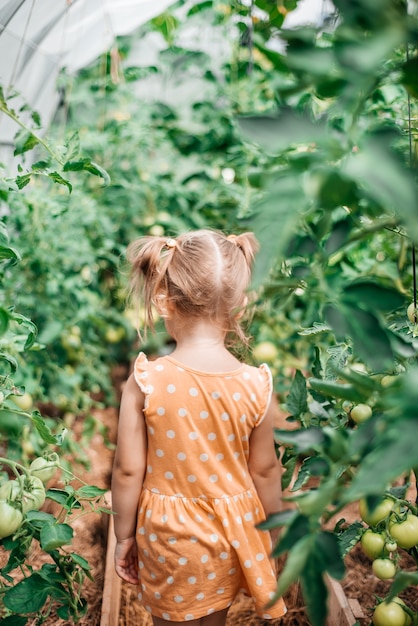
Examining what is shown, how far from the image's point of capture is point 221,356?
1.38 m

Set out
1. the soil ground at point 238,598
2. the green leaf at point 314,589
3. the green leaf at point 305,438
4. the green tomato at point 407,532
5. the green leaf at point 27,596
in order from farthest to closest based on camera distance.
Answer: the soil ground at point 238,598 < the green leaf at point 27,596 < the green tomato at point 407,532 < the green leaf at point 305,438 < the green leaf at point 314,589

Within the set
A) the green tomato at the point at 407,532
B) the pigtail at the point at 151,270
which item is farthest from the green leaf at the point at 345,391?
the pigtail at the point at 151,270

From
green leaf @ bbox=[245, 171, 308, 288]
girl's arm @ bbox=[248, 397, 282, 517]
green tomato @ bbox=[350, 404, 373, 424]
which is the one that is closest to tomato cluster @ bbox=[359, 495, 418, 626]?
green tomato @ bbox=[350, 404, 373, 424]

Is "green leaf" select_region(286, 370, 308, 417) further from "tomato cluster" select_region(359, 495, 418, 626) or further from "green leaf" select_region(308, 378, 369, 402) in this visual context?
"green leaf" select_region(308, 378, 369, 402)

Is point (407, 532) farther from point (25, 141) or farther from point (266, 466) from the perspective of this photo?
point (25, 141)

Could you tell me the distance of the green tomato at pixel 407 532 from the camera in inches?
39.3

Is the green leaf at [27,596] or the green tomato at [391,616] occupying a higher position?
the green leaf at [27,596]

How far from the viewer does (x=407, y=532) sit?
100cm

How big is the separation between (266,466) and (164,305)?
452 mm

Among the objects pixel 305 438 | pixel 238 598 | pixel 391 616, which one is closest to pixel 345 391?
pixel 305 438

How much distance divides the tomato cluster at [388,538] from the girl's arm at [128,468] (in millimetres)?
518

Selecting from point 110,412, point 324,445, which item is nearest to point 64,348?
point 110,412

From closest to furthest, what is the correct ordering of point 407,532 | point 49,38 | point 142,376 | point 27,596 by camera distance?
point 407,532
point 27,596
point 142,376
point 49,38

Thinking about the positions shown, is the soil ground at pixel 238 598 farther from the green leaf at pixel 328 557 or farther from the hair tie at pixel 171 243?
the green leaf at pixel 328 557
